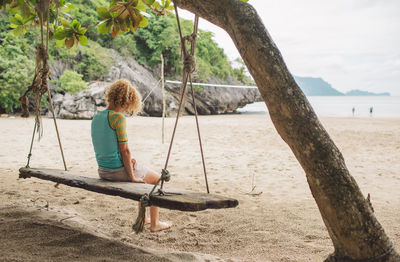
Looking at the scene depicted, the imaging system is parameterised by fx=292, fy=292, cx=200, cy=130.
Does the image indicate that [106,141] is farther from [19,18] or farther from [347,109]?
[347,109]

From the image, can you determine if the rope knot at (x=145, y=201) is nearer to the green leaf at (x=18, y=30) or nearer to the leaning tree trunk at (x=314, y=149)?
the leaning tree trunk at (x=314, y=149)

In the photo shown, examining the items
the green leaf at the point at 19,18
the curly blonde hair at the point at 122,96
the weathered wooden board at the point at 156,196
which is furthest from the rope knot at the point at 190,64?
the green leaf at the point at 19,18

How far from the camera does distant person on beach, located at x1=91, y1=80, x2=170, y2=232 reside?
2.10 meters

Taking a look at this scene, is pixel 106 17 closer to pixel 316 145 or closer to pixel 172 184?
pixel 316 145

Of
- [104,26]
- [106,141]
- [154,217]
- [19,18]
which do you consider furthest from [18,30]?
[154,217]

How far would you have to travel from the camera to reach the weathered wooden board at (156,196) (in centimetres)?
157

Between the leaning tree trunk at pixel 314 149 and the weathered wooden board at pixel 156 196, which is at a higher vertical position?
the leaning tree trunk at pixel 314 149

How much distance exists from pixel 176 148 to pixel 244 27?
535cm

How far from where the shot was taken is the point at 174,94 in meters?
19.5

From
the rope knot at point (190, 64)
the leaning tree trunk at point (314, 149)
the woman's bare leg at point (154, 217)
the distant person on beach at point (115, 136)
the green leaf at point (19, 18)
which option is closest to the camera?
the leaning tree trunk at point (314, 149)

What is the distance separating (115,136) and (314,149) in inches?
55.0

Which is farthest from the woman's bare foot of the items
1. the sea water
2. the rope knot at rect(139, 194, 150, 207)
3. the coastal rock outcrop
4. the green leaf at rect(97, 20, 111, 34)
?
the sea water

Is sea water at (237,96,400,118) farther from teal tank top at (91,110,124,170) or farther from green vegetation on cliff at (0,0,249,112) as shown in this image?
teal tank top at (91,110,124,170)

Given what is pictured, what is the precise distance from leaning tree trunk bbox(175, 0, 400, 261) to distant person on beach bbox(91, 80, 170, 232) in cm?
107
